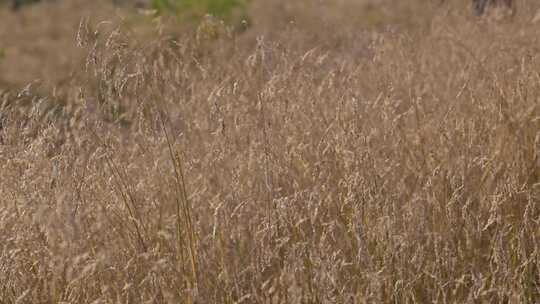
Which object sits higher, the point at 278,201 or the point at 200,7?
the point at 278,201

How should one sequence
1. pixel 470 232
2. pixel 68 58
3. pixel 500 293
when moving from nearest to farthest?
pixel 500 293 → pixel 470 232 → pixel 68 58

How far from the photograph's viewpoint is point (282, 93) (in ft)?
7.77

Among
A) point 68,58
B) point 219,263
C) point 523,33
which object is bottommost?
point 68,58

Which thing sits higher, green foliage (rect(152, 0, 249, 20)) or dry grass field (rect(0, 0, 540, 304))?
dry grass field (rect(0, 0, 540, 304))

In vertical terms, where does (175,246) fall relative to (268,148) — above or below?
below

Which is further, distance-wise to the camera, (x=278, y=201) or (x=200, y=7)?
(x=200, y=7)

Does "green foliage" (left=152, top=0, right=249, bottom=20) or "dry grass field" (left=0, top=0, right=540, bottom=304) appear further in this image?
"green foliage" (left=152, top=0, right=249, bottom=20)

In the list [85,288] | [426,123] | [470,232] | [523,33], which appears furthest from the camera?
[523,33]

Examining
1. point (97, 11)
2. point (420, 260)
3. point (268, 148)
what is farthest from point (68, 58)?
point (420, 260)

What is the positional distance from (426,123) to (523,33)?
3.14 feet

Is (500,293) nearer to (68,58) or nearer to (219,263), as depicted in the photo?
(219,263)

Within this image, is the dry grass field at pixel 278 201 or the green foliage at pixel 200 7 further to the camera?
the green foliage at pixel 200 7

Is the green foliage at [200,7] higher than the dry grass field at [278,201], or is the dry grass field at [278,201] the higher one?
the dry grass field at [278,201]

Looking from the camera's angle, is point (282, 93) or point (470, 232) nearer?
point (470, 232)
